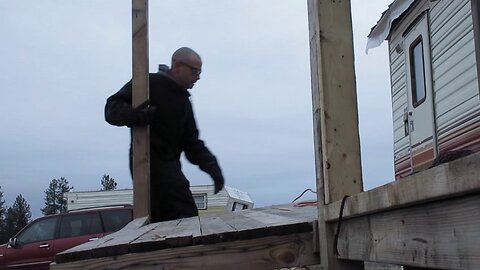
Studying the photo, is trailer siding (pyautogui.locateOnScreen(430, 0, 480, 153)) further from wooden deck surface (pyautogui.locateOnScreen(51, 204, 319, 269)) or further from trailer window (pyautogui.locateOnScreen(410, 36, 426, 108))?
wooden deck surface (pyautogui.locateOnScreen(51, 204, 319, 269))

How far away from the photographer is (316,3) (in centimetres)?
234

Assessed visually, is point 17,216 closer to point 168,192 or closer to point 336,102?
point 168,192

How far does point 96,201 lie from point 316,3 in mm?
17053

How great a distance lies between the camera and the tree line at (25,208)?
42656mm

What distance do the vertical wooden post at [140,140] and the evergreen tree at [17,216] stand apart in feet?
125

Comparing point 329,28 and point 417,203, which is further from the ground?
point 329,28

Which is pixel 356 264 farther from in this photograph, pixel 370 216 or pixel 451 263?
pixel 451 263

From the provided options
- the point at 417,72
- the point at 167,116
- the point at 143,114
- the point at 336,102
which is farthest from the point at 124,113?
the point at 417,72

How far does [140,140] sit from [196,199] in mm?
14269

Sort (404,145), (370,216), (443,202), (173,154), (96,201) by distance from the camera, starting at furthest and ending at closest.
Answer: (96,201) → (404,145) → (173,154) → (370,216) → (443,202)

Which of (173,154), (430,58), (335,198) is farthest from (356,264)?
(430,58)

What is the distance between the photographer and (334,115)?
229cm

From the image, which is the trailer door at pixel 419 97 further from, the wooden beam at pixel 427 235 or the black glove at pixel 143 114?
the wooden beam at pixel 427 235

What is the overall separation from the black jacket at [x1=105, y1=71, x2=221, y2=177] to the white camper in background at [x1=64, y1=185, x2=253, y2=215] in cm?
1355
